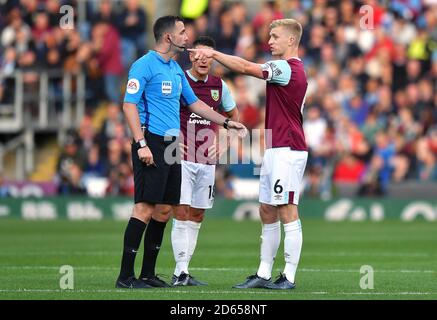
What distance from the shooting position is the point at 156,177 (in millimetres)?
11766

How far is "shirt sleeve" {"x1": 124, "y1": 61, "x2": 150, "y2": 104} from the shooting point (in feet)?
38.4

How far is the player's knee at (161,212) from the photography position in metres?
12.1

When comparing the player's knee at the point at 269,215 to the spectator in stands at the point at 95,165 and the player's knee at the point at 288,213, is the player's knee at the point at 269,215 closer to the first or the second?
the player's knee at the point at 288,213

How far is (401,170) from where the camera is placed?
87.4 feet

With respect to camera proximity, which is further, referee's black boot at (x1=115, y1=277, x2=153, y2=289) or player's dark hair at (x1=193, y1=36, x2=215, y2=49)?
player's dark hair at (x1=193, y1=36, x2=215, y2=49)

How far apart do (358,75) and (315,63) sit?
3.75 feet

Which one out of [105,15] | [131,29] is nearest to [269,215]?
[131,29]

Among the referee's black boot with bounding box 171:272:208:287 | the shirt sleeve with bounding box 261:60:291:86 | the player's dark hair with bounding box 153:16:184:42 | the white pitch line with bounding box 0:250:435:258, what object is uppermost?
the player's dark hair with bounding box 153:16:184:42

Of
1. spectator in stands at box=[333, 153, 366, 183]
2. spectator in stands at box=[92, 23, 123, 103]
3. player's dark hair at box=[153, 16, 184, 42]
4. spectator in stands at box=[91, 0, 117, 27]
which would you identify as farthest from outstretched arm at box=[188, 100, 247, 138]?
spectator in stands at box=[91, 0, 117, 27]

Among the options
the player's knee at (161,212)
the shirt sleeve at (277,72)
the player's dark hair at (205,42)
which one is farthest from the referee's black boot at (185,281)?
the player's dark hair at (205,42)

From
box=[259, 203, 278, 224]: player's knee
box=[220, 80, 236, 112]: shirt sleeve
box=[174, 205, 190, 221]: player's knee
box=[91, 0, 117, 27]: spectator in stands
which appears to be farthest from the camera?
box=[91, 0, 117, 27]: spectator in stands

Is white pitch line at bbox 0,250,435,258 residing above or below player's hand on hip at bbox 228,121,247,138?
below

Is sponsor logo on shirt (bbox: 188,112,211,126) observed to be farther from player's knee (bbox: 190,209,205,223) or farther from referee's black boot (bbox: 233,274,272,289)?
referee's black boot (bbox: 233,274,272,289)
